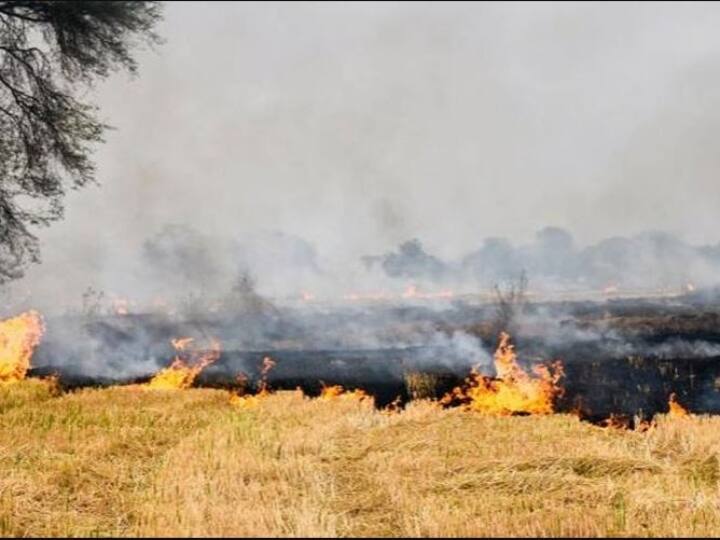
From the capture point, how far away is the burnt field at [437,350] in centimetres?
2458

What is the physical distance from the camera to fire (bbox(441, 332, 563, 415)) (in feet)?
70.7

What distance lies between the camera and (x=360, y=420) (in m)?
14.1

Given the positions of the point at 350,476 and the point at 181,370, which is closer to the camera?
the point at 350,476

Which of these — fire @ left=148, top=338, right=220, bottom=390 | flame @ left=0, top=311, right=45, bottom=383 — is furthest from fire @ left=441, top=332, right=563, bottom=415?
flame @ left=0, top=311, right=45, bottom=383

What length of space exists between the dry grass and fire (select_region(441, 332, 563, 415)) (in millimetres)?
6646

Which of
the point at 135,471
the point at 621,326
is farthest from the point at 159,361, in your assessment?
the point at 135,471

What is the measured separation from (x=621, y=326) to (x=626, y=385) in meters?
14.9

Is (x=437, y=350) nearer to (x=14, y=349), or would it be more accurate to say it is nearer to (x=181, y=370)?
(x=181, y=370)

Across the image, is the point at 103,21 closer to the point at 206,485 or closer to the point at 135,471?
the point at 135,471

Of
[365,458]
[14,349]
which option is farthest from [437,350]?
[365,458]

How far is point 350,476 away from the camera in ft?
30.9

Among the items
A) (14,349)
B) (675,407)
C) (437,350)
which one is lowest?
(675,407)

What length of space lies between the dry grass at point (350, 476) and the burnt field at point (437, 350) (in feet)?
29.3

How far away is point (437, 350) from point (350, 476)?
2836cm
